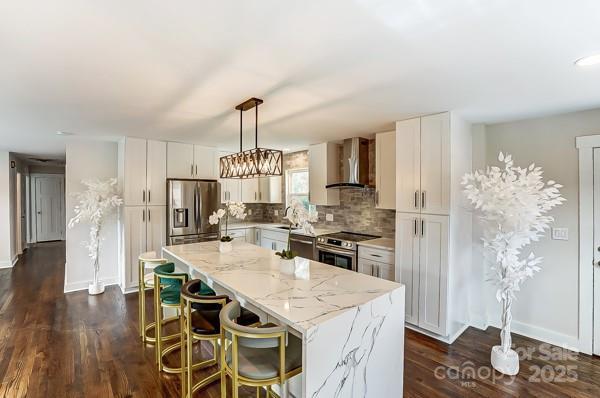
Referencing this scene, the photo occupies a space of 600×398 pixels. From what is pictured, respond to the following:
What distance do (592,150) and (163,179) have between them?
531 cm

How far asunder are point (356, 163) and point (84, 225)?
445 cm

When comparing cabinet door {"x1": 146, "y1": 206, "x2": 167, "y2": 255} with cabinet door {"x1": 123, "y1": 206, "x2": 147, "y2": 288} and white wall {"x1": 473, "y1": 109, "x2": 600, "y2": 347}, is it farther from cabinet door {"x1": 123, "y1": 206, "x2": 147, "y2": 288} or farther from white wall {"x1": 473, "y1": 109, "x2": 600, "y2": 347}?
white wall {"x1": 473, "y1": 109, "x2": 600, "y2": 347}

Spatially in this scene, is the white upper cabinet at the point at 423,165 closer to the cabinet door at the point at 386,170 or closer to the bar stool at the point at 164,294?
the cabinet door at the point at 386,170

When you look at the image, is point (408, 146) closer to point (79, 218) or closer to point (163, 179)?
point (163, 179)

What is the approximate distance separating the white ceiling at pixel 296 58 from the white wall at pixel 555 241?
285 mm

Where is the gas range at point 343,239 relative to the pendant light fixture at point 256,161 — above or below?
below

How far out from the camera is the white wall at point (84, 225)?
4.65m

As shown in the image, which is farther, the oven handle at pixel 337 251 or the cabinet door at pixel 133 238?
the cabinet door at pixel 133 238

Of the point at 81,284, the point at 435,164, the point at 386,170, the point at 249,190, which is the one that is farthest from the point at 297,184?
the point at 81,284

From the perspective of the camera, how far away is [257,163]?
2.53 metres

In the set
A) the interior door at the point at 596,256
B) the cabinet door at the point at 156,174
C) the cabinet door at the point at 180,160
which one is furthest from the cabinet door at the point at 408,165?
the cabinet door at the point at 156,174

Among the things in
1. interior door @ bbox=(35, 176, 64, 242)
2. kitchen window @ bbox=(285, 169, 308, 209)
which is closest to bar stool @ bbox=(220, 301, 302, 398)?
kitchen window @ bbox=(285, 169, 308, 209)

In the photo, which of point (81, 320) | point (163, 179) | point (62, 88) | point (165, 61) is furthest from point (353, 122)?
point (81, 320)

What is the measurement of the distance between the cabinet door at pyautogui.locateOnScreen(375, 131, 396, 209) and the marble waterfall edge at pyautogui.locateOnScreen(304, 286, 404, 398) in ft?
6.18
